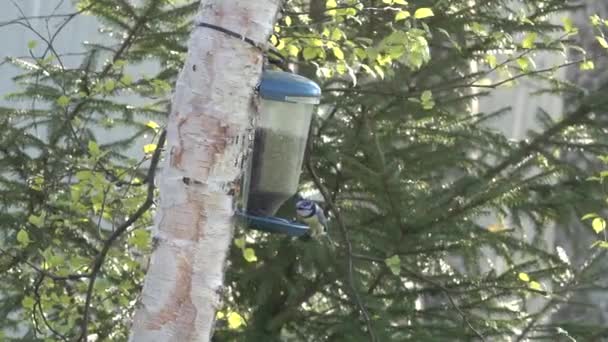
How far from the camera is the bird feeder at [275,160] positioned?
2.75m

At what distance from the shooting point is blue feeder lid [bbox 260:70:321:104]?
254cm

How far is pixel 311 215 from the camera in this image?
3.13 meters

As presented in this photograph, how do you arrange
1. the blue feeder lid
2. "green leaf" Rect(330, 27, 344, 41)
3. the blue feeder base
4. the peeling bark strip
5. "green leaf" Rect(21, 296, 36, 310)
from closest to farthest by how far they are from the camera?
the peeling bark strip < the blue feeder lid < the blue feeder base < "green leaf" Rect(21, 296, 36, 310) < "green leaf" Rect(330, 27, 344, 41)

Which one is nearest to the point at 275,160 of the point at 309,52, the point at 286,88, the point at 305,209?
the point at 305,209

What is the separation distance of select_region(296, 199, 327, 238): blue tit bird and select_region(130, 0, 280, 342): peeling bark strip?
0.88 metres

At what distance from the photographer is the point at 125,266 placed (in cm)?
391

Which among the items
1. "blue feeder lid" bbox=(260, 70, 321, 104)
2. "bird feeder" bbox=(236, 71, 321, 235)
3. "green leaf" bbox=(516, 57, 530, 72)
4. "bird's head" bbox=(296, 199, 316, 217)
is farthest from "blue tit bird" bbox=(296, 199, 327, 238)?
"green leaf" bbox=(516, 57, 530, 72)

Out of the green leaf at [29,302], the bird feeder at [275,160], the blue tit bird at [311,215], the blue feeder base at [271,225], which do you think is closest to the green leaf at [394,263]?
the blue tit bird at [311,215]

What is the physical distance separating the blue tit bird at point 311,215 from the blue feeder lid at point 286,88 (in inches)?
19.1

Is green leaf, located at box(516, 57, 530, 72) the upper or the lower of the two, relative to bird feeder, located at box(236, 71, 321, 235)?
upper

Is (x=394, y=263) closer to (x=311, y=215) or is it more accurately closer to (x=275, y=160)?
(x=311, y=215)

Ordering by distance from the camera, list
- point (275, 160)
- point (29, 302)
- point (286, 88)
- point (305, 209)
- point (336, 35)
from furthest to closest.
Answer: point (336, 35) < point (29, 302) < point (305, 209) < point (275, 160) < point (286, 88)

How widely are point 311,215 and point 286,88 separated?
640mm

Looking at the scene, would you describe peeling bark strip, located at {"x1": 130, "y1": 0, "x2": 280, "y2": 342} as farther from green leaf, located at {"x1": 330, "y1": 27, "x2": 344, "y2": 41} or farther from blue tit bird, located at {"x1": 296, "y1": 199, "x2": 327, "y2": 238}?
green leaf, located at {"x1": 330, "y1": 27, "x2": 344, "y2": 41}
